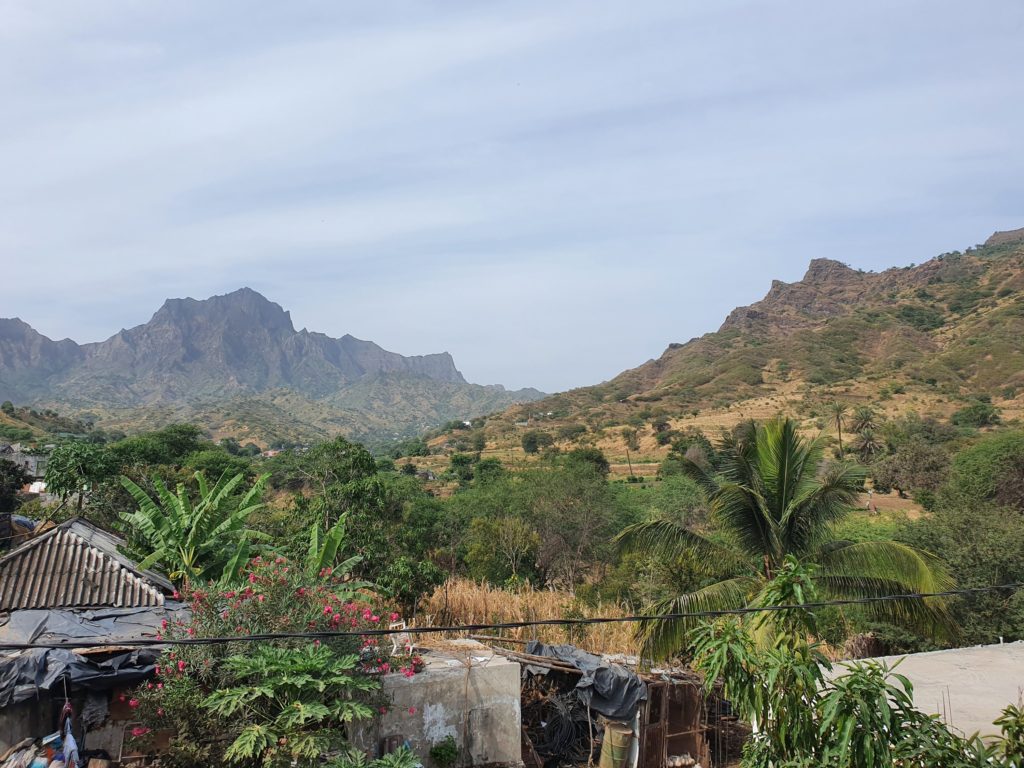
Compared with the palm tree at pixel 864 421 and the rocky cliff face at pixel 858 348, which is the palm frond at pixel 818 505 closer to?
the palm tree at pixel 864 421

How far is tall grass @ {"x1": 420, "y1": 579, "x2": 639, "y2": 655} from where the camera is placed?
12.3 m

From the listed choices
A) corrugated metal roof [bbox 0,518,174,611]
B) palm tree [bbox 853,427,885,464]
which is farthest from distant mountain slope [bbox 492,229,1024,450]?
corrugated metal roof [bbox 0,518,174,611]

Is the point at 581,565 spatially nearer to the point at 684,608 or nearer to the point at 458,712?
the point at 684,608

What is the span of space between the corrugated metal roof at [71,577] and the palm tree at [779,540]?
8454mm

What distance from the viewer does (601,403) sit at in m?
110

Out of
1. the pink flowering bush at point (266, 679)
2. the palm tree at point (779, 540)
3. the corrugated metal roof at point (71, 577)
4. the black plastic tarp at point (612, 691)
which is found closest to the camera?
the pink flowering bush at point (266, 679)

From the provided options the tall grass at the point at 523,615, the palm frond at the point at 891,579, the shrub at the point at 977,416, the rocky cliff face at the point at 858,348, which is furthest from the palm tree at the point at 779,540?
the rocky cliff face at the point at 858,348

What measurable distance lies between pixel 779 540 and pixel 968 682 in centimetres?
433

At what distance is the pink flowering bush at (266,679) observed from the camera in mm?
7543

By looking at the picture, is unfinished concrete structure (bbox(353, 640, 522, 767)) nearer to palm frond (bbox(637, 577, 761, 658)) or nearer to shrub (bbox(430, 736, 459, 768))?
shrub (bbox(430, 736, 459, 768))

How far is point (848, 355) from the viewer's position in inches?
3770

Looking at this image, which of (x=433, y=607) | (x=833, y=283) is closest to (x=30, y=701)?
(x=433, y=607)

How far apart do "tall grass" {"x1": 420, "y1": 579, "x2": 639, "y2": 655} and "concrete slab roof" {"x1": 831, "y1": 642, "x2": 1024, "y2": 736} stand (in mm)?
3673

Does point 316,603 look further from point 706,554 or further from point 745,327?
point 745,327
